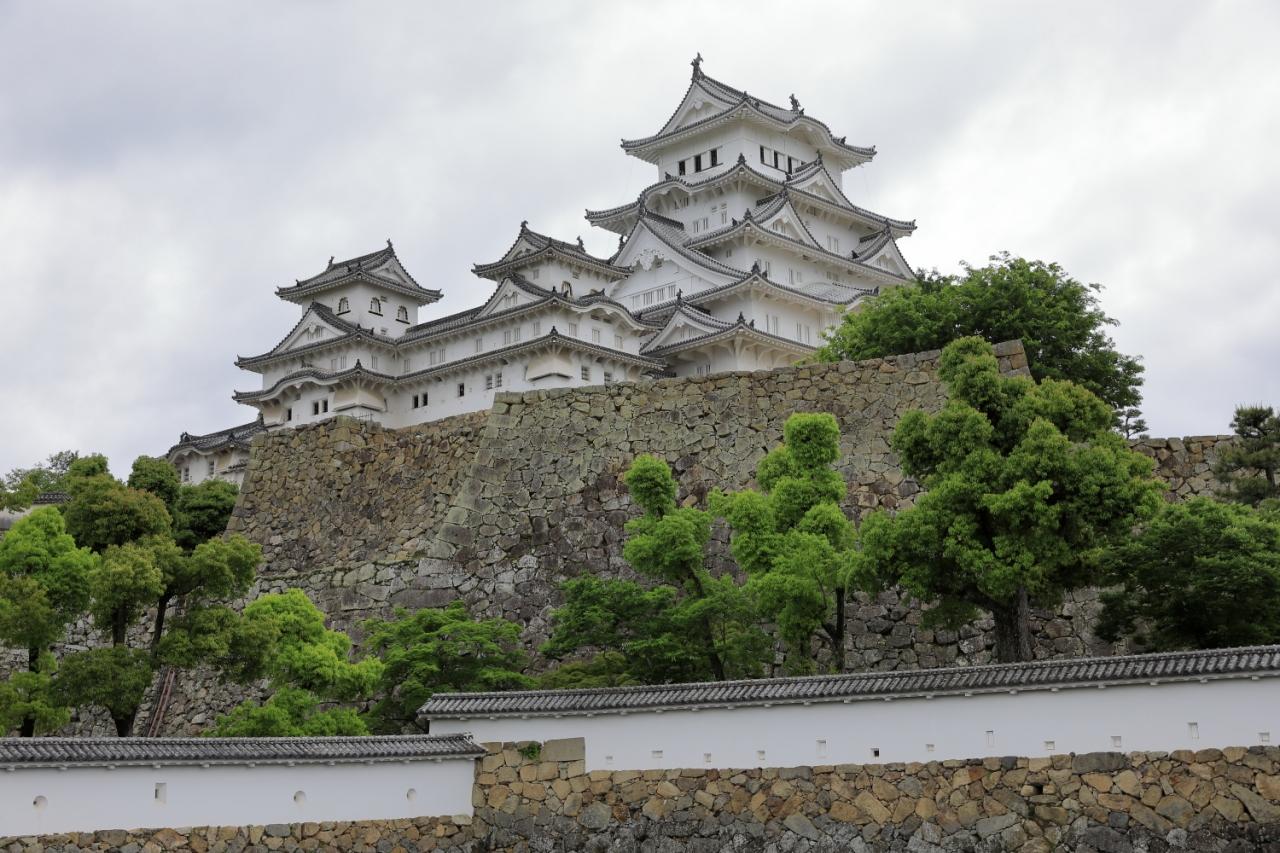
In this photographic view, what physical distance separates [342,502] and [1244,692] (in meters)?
16.3

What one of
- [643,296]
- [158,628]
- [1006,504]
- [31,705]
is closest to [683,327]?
[643,296]

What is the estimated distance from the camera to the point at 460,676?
19.5 metres

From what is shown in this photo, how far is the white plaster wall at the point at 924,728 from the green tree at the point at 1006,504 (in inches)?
102

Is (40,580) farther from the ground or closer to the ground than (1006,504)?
closer to the ground

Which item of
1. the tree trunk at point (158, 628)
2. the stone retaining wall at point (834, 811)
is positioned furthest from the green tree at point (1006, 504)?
the tree trunk at point (158, 628)

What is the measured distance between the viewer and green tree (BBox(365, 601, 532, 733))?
1927cm

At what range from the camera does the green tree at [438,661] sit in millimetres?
19266

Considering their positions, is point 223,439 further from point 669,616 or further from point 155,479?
point 669,616

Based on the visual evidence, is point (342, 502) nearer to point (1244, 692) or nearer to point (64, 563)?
point (64, 563)

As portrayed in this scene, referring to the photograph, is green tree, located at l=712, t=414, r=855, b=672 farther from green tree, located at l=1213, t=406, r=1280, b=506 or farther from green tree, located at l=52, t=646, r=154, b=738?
green tree, located at l=52, t=646, r=154, b=738

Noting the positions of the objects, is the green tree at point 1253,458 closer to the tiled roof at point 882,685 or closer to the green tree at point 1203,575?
the green tree at point 1203,575

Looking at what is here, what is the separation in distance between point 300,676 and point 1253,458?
1197cm

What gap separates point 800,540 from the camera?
1814 centimetres

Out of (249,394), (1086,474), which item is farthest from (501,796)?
(249,394)
